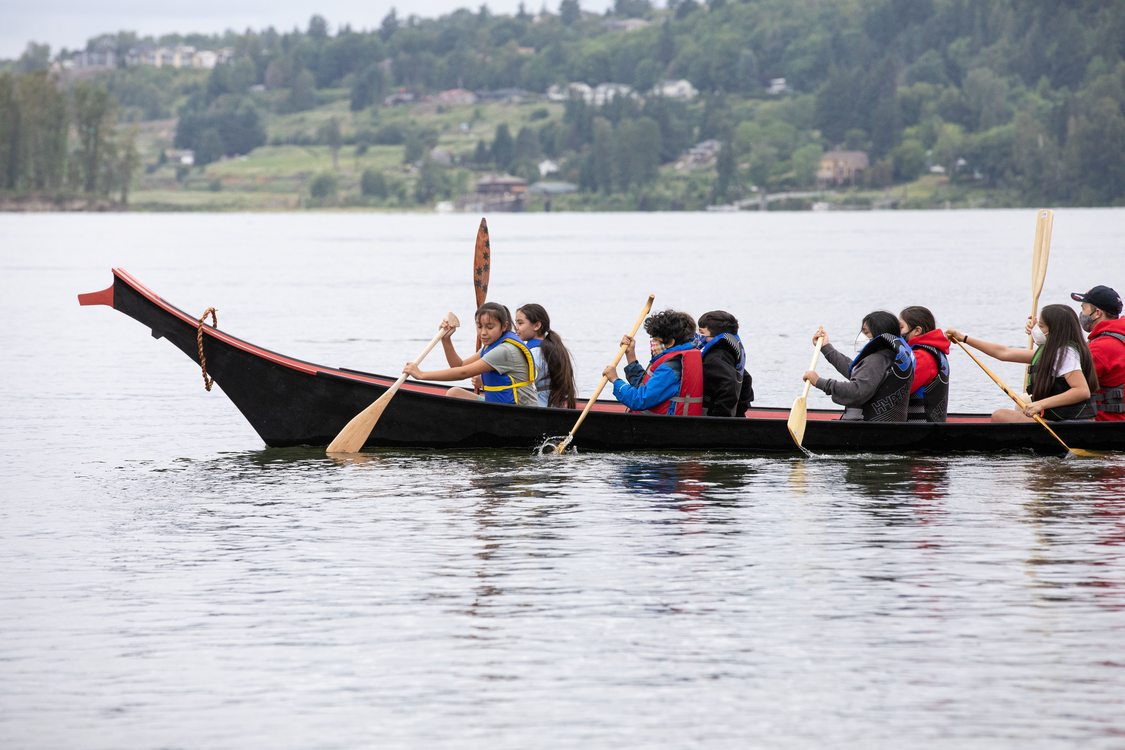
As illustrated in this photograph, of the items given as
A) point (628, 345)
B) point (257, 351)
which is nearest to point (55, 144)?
point (257, 351)

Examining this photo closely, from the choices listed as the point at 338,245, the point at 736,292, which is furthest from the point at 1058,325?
the point at 338,245

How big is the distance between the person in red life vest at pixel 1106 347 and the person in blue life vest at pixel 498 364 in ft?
16.4

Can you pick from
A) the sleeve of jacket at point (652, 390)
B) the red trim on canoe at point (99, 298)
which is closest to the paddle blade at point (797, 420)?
the sleeve of jacket at point (652, 390)

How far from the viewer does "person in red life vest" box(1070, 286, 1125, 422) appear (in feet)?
51.6

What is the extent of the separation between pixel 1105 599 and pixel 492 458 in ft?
23.4

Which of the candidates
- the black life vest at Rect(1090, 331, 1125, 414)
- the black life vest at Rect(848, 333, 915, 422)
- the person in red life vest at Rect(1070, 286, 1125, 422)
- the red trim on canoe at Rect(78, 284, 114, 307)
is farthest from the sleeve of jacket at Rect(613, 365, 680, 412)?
the red trim on canoe at Rect(78, 284, 114, 307)

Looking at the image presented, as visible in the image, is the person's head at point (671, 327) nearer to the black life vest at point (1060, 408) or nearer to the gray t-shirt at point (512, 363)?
the gray t-shirt at point (512, 363)

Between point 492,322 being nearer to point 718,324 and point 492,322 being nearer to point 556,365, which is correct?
point 556,365

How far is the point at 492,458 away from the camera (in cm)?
1636

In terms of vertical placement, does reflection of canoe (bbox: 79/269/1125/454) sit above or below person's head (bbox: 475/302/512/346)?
below

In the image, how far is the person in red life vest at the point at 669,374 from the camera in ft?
50.3

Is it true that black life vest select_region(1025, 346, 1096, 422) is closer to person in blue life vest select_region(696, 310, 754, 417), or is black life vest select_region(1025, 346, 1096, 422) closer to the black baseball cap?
the black baseball cap

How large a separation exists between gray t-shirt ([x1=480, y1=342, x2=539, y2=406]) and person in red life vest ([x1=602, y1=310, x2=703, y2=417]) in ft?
3.02

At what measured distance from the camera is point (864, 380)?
50.2ft
